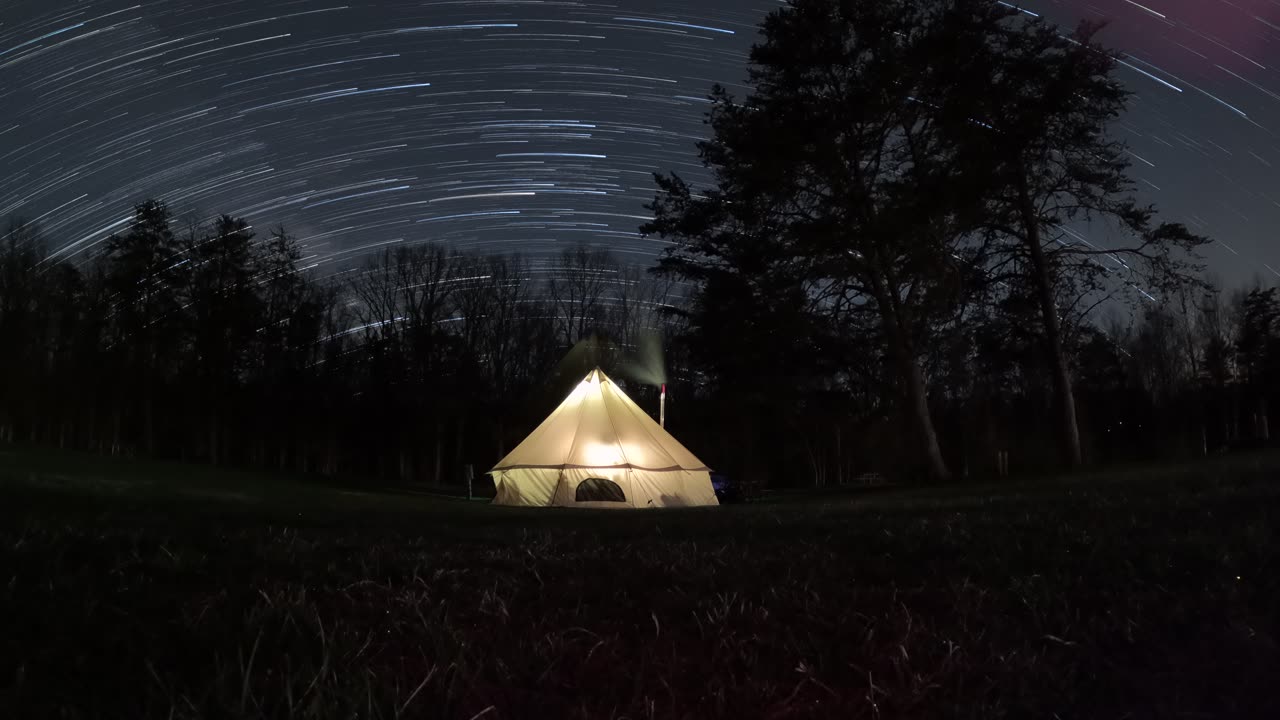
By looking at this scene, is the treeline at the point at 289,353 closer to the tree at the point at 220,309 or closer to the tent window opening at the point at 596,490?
the tree at the point at 220,309

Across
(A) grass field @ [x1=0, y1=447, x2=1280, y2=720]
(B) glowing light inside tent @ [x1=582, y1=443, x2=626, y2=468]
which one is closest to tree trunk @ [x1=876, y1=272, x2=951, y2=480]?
(B) glowing light inside tent @ [x1=582, y1=443, x2=626, y2=468]

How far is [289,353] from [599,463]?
93.2 ft

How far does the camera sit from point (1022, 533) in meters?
4.97

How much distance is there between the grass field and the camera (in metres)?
1.92

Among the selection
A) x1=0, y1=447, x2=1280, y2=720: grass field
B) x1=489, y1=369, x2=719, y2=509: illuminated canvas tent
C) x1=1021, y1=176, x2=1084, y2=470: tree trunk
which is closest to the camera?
x1=0, y1=447, x2=1280, y2=720: grass field

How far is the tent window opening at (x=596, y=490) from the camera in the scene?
57.3ft

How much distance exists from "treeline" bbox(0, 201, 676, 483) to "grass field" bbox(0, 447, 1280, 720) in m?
29.9

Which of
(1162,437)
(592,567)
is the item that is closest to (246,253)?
(592,567)

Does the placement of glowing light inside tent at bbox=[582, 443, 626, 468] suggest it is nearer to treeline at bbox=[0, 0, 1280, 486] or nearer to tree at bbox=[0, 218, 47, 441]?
treeline at bbox=[0, 0, 1280, 486]

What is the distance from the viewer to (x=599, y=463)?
690 inches

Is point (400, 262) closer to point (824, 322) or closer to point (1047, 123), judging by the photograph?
point (824, 322)

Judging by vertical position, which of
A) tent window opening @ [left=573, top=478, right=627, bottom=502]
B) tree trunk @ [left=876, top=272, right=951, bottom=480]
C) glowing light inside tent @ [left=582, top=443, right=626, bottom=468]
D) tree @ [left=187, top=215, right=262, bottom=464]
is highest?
tree @ [left=187, top=215, right=262, bottom=464]

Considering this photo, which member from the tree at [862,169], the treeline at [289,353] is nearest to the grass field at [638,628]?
the tree at [862,169]

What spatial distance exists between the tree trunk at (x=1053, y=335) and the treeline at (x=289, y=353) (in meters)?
15.9
